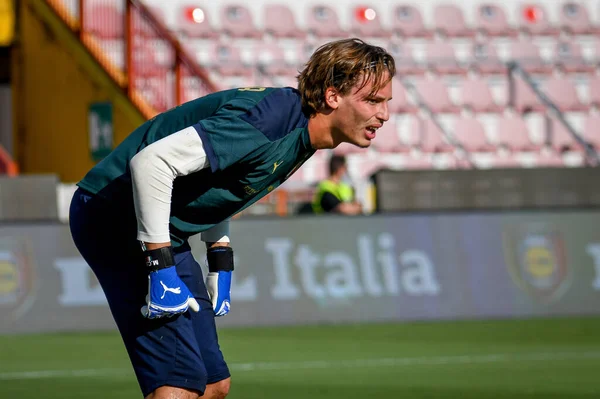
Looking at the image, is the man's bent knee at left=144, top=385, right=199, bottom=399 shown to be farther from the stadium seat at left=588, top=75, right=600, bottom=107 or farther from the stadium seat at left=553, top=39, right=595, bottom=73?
the stadium seat at left=588, top=75, right=600, bottom=107

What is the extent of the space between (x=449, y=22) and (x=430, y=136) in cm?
294

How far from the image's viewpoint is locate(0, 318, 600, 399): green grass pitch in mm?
7289

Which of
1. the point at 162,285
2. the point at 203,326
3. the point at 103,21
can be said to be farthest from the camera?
the point at 103,21

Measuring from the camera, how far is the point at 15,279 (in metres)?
11.0

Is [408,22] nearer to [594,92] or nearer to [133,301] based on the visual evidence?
[594,92]

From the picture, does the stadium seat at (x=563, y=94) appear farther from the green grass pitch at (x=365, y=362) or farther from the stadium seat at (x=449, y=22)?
the green grass pitch at (x=365, y=362)

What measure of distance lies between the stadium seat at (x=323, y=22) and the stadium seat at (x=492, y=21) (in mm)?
2409

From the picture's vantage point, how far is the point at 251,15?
1756 cm

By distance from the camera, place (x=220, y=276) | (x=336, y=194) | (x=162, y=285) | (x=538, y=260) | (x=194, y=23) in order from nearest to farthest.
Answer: (x=162, y=285)
(x=220, y=276)
(x=538, y=260)
(x=336, y=194)
(x=194, y=23)

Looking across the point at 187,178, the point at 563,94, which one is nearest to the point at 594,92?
the point at 563,94

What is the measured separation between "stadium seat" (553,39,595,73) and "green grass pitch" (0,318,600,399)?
7.09 metres

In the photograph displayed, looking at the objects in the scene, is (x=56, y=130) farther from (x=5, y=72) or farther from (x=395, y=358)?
(x=395, y=358)

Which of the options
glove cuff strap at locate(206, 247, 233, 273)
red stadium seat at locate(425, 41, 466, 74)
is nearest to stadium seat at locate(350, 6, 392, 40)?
red stadium seat at locate(425, 41, 466, 74)

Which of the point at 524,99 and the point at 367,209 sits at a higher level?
the point at 524,99
